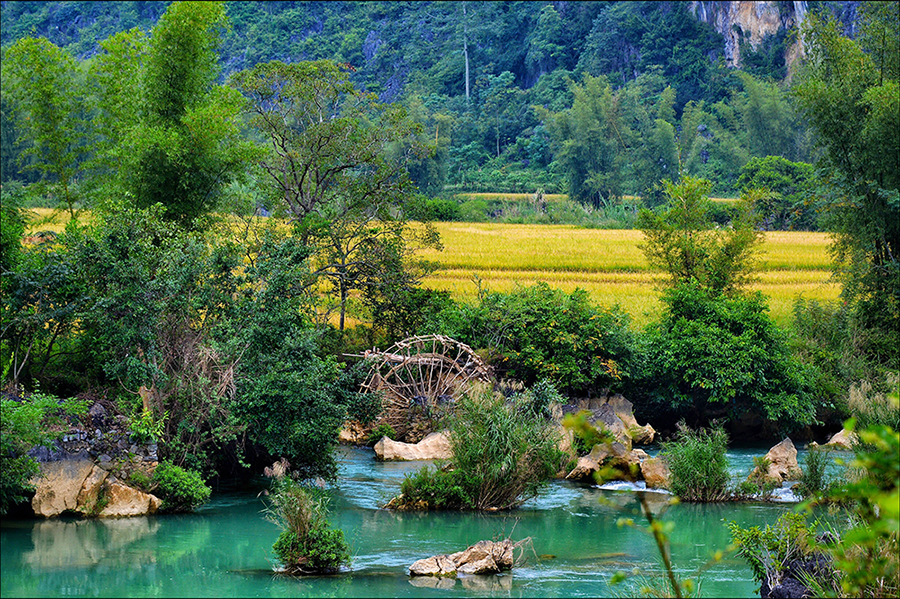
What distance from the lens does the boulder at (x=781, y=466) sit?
14039 mm

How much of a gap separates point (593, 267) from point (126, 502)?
830 inches

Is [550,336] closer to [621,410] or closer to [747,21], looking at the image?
[621,410]

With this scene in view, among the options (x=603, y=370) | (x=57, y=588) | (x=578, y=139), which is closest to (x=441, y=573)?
(x=57, y=588)

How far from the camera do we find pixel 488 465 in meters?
12.5

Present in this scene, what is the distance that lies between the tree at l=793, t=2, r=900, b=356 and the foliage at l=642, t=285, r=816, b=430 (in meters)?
3.55

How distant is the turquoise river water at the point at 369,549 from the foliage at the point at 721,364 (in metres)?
4.15

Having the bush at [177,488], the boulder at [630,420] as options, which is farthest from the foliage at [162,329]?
the boulder at [630,420]

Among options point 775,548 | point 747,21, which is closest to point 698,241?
point 775,548

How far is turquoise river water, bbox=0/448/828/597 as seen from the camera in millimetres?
8984

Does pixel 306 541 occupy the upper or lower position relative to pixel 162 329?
lower

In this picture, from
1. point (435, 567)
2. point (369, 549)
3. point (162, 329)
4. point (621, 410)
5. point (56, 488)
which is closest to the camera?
point (435, 567)

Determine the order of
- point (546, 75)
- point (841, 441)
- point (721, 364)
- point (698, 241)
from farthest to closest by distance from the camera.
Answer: point (546, 75), point (698, 241), point (721, 364), point (841, 441)

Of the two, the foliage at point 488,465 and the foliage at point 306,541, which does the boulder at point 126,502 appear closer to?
the foliage at point 306,541

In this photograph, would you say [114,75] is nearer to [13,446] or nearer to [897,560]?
[13,446]
